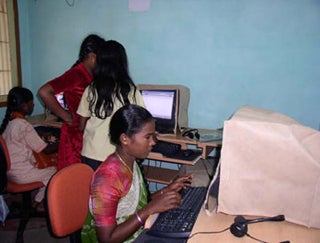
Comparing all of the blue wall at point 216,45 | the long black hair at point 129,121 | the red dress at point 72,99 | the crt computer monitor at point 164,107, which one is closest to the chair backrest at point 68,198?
the long black hair at point 129,121

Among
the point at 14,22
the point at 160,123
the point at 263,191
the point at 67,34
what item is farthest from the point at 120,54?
the point at 14,22

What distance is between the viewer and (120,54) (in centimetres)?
171

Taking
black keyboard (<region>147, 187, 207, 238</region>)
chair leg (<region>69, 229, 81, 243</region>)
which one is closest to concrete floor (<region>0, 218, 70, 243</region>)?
chair leg (<region>69, 229, 81, 243</region>)

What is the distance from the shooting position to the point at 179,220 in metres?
1.07

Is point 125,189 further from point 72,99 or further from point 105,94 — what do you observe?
point 72,99

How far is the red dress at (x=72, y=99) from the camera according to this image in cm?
193

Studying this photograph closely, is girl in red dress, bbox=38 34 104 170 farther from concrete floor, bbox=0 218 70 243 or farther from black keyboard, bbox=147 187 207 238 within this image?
black keyboard, bbox=147 187 207 238

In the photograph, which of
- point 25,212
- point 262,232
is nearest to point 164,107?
point 25,212

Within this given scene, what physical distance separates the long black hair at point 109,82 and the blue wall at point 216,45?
1050mm

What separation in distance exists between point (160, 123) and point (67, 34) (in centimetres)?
144

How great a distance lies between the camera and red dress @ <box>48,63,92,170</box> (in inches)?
75.8

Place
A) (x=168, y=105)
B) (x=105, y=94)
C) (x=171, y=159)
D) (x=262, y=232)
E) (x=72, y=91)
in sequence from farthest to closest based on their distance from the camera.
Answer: (x=168, y=105) < (x=171, y=159) < (x=72, y=91) < (x=105, y=94) < (x=262, y=232)

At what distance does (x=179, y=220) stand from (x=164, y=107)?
1.48m

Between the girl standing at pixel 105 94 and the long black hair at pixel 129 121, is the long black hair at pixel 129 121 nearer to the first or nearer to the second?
the long black hair at pixel 129 121
